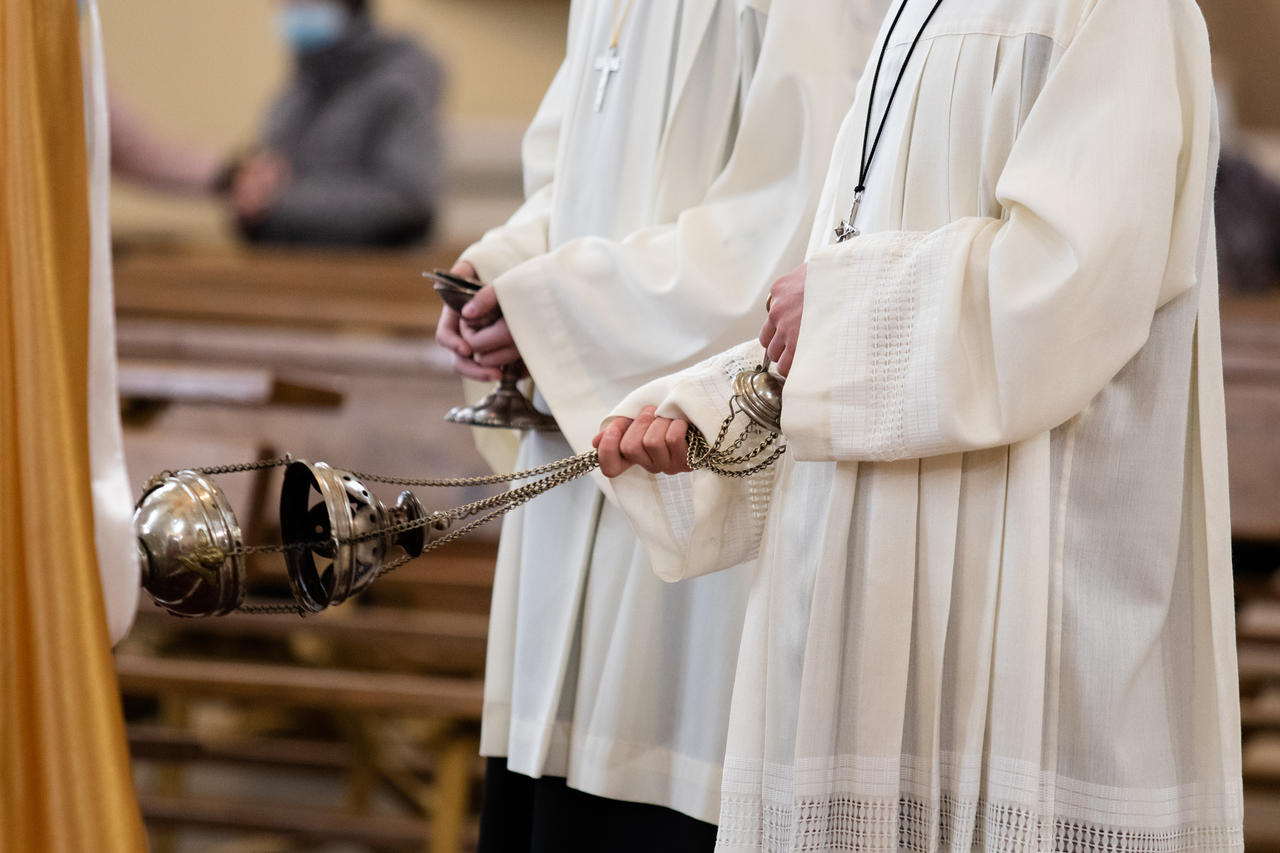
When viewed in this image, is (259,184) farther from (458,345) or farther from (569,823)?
(569,823)

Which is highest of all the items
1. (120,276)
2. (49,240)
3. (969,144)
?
(120,276)

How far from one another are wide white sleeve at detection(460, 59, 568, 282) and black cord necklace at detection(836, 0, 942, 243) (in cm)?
69

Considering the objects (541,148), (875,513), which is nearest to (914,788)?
(875,513)

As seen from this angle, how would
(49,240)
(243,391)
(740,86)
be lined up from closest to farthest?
(49,240) < (740,86) < (243,391)

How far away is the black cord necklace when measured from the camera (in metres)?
1.45

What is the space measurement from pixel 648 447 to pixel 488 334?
1.95ft

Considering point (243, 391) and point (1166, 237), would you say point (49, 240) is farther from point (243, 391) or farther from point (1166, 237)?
point (243, 391)

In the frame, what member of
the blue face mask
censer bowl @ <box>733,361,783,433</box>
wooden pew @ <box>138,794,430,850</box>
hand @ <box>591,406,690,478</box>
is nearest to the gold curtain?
hand @ <box>591,406,690,478</box>

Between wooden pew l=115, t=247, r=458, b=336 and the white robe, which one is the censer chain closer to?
the white robe

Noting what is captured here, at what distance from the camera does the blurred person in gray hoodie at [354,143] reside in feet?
22.9

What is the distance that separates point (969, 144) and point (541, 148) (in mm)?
1073

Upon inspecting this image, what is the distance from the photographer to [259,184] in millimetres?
7309

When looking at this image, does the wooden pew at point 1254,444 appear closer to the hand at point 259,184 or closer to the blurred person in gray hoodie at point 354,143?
the blurred person in gray hoodie at point 354,143

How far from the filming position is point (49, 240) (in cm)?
125
